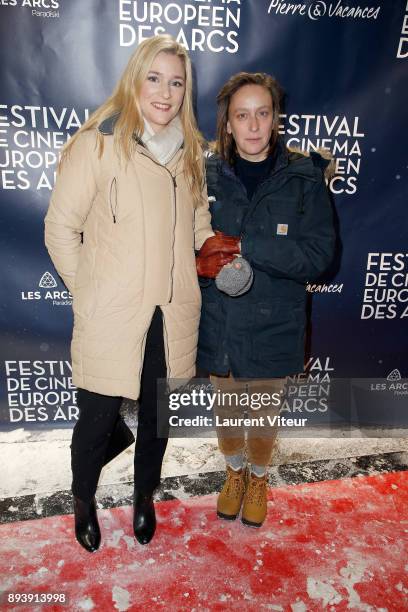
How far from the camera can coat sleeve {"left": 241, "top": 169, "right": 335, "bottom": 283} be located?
5.52ft

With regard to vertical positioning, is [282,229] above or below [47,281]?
above

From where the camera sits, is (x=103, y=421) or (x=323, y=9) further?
(x=323, y=9)

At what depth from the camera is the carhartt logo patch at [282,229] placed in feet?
5.65

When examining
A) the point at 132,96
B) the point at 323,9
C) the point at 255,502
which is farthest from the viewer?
the point at 323,9

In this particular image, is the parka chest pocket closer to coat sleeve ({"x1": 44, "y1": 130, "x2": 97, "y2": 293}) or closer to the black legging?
the black legging

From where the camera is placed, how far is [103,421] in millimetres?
1692

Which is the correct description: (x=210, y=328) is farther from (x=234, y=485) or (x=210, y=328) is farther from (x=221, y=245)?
(x=234, y=485)

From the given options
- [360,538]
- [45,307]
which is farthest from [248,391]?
[45,307]

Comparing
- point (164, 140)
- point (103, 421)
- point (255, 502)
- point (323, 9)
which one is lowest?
point (255, 502)

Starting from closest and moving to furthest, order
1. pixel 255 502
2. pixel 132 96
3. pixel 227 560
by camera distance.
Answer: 1. pixel 132 96
2. pixel 227 560
3. pixel 255 502

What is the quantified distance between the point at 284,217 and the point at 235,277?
300 mm

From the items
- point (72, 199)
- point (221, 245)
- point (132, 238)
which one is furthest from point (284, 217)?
point (72, 199)

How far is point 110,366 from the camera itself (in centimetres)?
160

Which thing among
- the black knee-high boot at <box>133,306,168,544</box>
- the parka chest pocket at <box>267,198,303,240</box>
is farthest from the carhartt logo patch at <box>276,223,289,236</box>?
the black knee-high boot at <box>133,306,168,544</box>
